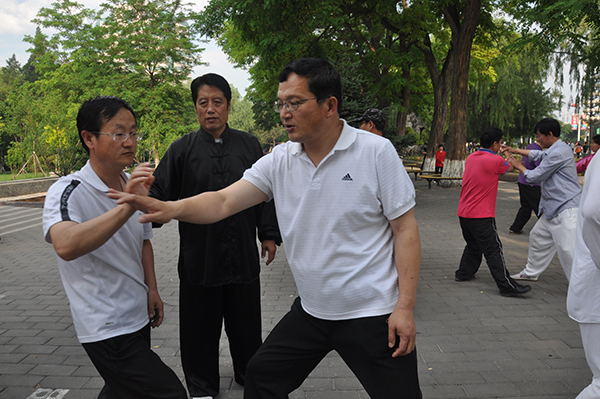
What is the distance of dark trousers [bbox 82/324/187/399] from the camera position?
207 centimetres

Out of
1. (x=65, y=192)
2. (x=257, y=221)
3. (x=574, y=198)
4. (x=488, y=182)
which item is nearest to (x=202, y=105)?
(x=257, y=221)

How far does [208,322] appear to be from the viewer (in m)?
3.26

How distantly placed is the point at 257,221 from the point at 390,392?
1.69m

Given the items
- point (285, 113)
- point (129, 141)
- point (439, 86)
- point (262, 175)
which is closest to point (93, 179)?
point (129, 141)

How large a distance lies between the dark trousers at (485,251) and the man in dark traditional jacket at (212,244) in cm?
346

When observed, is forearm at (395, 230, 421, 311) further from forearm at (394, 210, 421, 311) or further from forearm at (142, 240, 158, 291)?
forearm at (142, 240, 158, 291)

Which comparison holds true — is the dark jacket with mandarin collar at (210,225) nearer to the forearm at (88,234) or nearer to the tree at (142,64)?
the forearm at (88,234)

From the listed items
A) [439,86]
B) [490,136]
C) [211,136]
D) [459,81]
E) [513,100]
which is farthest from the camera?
[513,100]

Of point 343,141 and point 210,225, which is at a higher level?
point 343,141

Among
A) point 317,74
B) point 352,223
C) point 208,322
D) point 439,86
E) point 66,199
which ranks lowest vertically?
point 208,322

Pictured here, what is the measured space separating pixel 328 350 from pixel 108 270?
1095 mm

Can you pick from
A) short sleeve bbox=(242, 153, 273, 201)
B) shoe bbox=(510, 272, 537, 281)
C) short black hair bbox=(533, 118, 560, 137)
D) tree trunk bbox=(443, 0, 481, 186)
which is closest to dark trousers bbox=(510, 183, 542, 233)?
shoe bbox=(510, 272, 537, 281)

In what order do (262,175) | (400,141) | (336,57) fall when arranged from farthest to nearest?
(400,141) → (336,57) → (262,175)

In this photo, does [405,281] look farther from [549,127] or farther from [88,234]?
[549,127]
